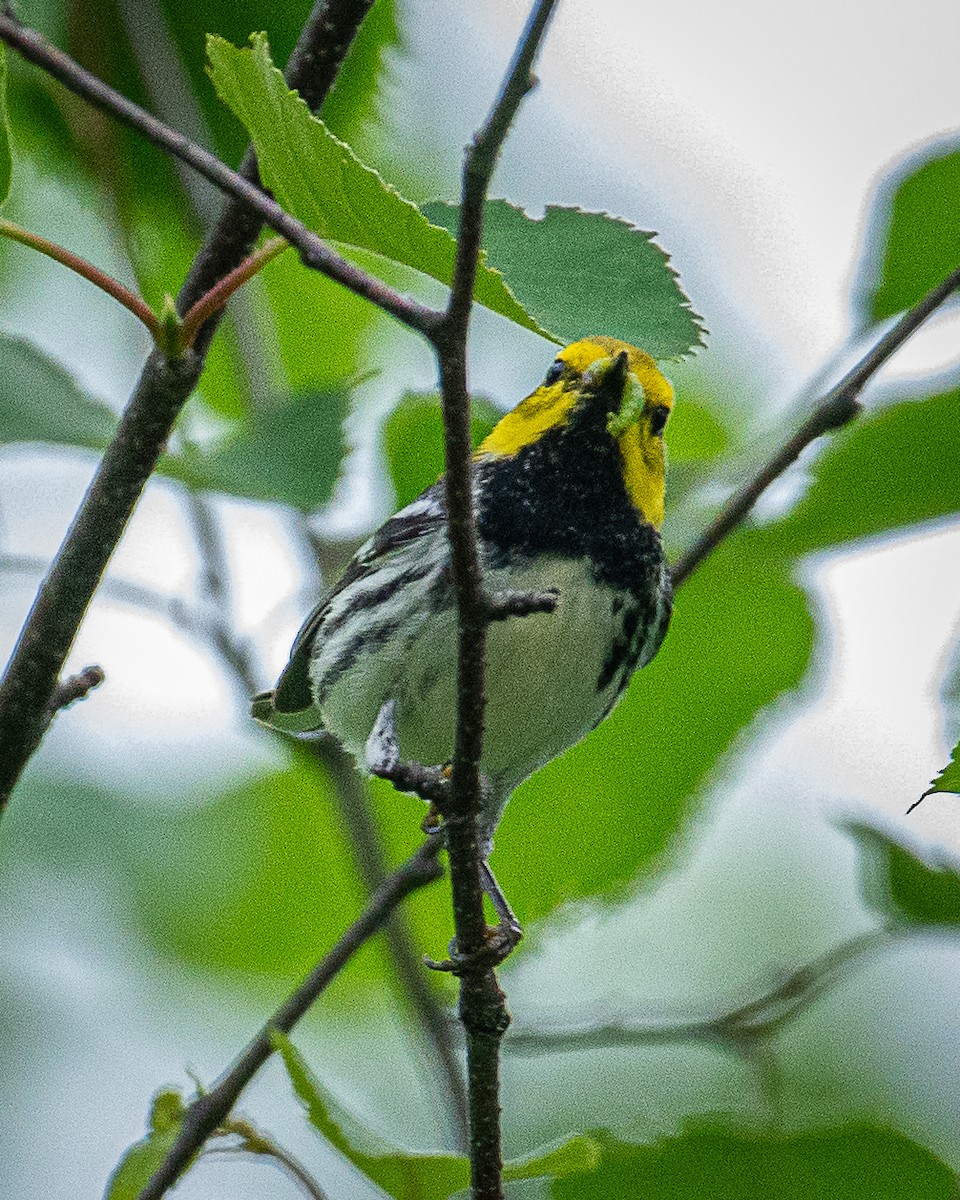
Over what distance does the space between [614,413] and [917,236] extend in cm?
47

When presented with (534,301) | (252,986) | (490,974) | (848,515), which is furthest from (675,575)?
(252,986)

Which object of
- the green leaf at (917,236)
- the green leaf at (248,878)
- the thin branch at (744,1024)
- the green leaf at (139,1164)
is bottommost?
the green leaf at (139,1164)

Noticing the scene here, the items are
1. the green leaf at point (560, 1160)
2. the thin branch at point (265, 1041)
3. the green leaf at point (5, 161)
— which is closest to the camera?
the green leaf at point (5, 161)

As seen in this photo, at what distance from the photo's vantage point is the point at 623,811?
107 inches

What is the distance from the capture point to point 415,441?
2416 mm

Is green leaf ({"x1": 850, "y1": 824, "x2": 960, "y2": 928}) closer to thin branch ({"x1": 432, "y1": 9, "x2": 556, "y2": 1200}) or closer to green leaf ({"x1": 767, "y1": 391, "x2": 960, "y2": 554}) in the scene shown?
green leaf ({"x1": 767, "y1": 391, "x2": 960, "y2": 554})

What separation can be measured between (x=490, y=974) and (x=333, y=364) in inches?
60.5

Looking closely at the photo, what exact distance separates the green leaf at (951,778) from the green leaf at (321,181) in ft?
1.50

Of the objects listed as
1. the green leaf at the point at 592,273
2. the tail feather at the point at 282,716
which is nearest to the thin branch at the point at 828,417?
the green leaf at the point at 592,273

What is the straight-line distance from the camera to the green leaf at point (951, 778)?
4.18ft

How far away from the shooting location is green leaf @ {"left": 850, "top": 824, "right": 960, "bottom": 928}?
225cm

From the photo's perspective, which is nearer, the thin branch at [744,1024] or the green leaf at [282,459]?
the green leaf at [282,459]

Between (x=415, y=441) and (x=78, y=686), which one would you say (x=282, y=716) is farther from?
(x=78, y=686)

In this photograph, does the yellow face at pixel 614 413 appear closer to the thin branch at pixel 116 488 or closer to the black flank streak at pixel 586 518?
the black flank streak at pixel 586 518
